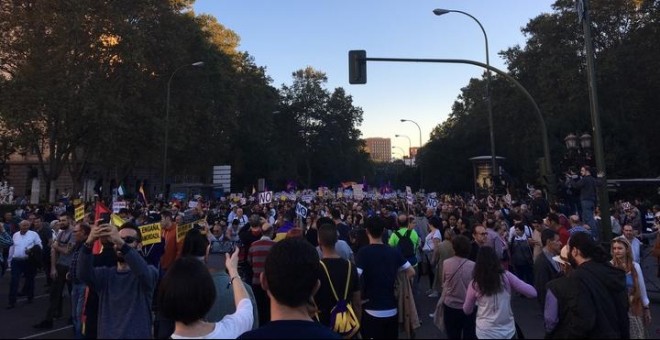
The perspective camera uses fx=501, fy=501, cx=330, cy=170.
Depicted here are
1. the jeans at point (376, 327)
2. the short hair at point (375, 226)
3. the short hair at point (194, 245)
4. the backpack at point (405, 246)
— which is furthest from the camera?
the backpack at point (405, 246)

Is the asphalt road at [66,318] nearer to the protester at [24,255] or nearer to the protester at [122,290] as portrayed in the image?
the protester at [24,255]

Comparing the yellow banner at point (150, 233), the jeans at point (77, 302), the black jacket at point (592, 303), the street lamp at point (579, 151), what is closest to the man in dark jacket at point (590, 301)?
the black jacket at point (592, 303)

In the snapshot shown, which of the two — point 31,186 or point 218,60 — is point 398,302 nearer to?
point 218,60

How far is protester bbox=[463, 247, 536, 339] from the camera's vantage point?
4195 mm

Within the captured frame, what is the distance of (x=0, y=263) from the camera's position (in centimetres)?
1184

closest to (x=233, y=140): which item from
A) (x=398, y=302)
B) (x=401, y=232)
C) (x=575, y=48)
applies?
(x=575, y=48)

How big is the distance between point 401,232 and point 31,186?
170ft

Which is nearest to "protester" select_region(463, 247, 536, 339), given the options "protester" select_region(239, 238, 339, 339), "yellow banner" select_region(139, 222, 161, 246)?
"protester" select_region(239, 238, 339, 339)

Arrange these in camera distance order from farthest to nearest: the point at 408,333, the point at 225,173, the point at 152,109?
the point at 152,109 → the point at 225,173 → the point at 408,333

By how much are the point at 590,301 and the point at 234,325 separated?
8.39 feet

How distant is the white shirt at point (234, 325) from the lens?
96.7 inches

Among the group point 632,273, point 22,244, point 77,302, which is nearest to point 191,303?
point 632,273

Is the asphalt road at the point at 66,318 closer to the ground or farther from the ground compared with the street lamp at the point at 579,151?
closer to the ground

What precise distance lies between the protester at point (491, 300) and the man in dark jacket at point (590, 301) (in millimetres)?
493
